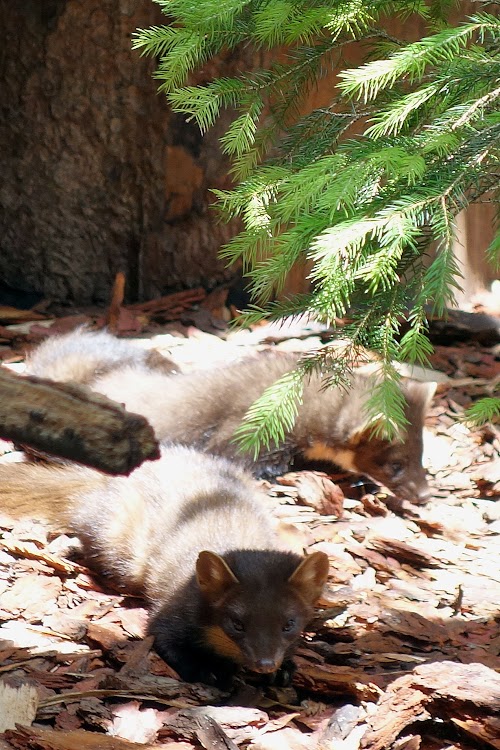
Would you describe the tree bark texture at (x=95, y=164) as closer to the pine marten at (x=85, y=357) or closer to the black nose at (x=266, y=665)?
the pine marten at (x=85, y=357)

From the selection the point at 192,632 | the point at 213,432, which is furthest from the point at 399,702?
the point at 213,432

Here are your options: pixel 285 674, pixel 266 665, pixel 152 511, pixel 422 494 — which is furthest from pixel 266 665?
pixel 422 494

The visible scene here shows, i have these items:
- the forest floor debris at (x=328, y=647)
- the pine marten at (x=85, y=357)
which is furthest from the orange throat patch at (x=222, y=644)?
the pine marten at (x=85, y=357)

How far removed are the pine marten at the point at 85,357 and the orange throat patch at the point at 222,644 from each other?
2609 mm

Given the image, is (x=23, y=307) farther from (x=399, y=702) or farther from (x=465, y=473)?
(x=399, y=702)

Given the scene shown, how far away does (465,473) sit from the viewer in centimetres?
636

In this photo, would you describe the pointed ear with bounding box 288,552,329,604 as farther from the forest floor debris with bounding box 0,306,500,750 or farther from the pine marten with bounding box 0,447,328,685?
the forest floor debris with bounding box 0,306,500,750

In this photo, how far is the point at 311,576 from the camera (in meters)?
3.90

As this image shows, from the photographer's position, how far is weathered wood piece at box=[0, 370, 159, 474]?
2535mm

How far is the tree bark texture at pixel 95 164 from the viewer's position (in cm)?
741

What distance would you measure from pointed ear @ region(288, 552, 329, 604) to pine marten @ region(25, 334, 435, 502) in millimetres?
2045

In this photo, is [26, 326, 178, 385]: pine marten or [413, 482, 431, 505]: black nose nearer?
[413, 482, 431, 505]: black nose

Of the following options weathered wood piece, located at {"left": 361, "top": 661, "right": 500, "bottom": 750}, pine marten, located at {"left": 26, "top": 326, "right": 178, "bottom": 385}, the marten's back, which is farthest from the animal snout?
pine marten, located at {"left": 26, "top": 326, "right": 178, "bottom": 385}

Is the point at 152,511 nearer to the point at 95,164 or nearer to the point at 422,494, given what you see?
the point at 422,494
